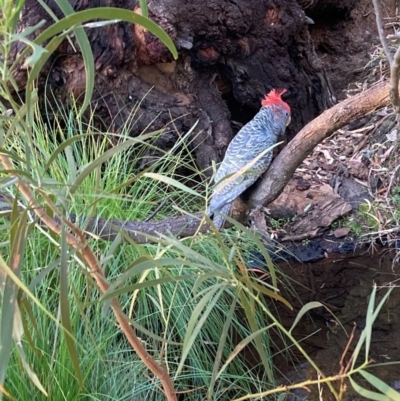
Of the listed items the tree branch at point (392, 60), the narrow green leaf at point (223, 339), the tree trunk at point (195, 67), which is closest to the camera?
the narrow green leaf at point (223, 339)

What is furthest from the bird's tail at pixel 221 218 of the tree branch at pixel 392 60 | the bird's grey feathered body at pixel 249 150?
the tree branch at pixel 392 60

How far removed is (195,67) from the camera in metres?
2.33

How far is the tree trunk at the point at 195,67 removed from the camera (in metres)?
2.08

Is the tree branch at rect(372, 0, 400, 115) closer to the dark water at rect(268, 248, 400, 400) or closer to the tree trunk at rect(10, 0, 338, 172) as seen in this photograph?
the dark water at rect(268, 248, 400, 400)

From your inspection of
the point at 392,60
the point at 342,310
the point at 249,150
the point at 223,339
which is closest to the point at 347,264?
the point at 342,310

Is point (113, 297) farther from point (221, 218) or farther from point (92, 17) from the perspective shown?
point (221, 218)

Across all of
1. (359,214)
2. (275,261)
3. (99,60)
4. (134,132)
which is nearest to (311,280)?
(275,261)

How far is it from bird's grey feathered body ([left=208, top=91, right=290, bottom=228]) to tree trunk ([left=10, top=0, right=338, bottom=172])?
0.55ft

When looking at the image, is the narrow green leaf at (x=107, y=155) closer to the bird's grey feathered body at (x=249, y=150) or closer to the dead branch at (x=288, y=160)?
the dead branch at (x=288, y=160)

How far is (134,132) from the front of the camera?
2.21 meters

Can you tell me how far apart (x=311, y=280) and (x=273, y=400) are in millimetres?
682

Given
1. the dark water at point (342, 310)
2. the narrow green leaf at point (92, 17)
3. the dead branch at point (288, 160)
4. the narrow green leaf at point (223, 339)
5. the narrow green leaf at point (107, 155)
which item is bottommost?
the dark water at point (342, 310)

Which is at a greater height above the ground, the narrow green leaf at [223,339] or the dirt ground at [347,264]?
the narrow green leaf at [223,339]

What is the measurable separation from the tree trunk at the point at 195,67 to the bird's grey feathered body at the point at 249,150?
0.55ft
